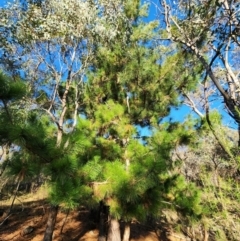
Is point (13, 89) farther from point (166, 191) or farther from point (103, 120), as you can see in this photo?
point (166, 191)

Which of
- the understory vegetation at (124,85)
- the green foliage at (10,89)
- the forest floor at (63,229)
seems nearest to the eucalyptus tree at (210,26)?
the understory vegetation at (124,85)

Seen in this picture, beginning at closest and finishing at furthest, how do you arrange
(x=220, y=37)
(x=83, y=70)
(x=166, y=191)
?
(x=220, y=37) → (x=166, y=191) → (x=83, y=70)

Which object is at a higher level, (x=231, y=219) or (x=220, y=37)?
(x=220, y=37)

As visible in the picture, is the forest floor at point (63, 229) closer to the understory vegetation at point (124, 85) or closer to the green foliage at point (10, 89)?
the understory vegetation at point (124, 85)

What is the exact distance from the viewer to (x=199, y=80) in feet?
24.8

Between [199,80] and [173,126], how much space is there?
60.0 inches

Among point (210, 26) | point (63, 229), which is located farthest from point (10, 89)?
point (63, 229)

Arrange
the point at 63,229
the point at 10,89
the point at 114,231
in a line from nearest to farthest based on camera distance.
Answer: the point at 10,89 < the point at 114,231 < the point at 63,229

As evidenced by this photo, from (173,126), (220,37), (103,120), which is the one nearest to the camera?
(220,37)

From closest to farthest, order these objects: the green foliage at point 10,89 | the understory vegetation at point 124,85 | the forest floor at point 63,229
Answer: the green foliage at point 10,89
the understory vegetation at point 124,85
the forest floor at point 63,229

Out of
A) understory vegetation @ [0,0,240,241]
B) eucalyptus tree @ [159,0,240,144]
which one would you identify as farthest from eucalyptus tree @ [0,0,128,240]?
eucalyptus tree @ [159,0,240,144]

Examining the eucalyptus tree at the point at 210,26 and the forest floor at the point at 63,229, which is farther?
the forest floor at the point at 63,229

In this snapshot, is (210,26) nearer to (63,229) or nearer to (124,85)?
(124,85)

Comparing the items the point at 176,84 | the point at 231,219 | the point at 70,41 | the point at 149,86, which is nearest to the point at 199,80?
the point at 176,84
